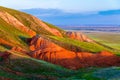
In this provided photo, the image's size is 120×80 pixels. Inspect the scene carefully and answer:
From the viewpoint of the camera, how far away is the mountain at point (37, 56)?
90.0 m

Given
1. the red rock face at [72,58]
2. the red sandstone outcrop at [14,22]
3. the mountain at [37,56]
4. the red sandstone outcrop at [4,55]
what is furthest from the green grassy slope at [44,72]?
the red sandstone outcrop at [14,22]

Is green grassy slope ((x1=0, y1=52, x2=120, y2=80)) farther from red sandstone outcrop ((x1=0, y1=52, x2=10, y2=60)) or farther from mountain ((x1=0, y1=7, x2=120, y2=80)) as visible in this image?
red sandstone outcrop ((x1=0, y1=52, x2=10, y2=60))

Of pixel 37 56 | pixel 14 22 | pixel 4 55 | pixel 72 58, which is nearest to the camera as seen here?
pixel 4 55

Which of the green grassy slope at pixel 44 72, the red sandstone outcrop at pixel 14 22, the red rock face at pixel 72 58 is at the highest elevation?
the red sandstone outcrop at pixel 14 22

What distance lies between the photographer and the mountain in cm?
8998

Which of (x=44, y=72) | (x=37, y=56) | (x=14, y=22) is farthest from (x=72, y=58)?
(x=14, y=22)

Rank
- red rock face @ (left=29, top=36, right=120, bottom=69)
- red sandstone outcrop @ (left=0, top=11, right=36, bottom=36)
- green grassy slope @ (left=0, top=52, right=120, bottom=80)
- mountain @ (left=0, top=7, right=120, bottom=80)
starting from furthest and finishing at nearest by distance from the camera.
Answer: red sandstone outcrop @ (left=0, top=11, right=36, bottom=36)
red rock face @ (left=29, top=36, right=120, bottom=69)
mountain @ (left=0, top=7, right=120, bottom=80)
green grassy slope @ (left=0, top=52, right=120, bottom=80)

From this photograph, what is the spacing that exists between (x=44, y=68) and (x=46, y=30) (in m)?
74.1

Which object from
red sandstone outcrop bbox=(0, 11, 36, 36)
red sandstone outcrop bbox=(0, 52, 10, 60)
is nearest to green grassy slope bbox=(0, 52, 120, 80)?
red sandstone outcrop bbox=(0, 52, 10, 60)

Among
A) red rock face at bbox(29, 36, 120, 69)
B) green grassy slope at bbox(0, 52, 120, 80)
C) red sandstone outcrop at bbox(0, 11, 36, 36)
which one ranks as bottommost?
green grassy slope at bbox(0, 52, 120, 80)

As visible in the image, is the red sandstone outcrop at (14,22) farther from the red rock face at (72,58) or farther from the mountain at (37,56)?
the red rock face at (72,58)

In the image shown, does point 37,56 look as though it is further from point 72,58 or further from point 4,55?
point 4,55

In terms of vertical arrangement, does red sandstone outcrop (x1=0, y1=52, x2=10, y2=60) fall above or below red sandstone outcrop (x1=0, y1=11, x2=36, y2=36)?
below

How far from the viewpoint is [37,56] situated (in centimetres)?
11144
